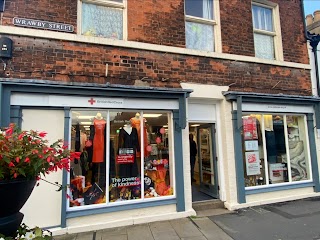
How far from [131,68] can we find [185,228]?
12.7ft

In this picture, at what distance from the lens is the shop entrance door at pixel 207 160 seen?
6.95 metres

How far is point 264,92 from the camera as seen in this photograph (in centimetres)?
722

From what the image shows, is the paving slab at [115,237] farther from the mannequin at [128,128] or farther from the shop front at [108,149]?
the mannequin at [128,128]

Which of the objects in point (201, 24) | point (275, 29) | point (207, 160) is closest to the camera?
point (201, 24)

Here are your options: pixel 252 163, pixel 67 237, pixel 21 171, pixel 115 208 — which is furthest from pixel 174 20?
pixel 67 237

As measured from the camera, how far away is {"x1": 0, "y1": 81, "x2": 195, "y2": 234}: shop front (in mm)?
4957

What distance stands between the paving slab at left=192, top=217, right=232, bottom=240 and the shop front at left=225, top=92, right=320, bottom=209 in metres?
1.15

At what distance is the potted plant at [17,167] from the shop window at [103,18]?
13.6 feet

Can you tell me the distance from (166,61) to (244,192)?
13.3ft

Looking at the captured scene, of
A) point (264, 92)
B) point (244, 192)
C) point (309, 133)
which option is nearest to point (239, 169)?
point (244, 192)

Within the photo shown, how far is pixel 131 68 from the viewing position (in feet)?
19.5

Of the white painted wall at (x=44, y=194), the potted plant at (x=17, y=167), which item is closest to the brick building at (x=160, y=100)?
the white painted wall at (x=44, y=194)

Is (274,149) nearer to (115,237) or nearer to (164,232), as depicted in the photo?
(164,232)

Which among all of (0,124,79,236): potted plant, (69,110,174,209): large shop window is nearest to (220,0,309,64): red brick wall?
(69,110,174,209): large shop window
